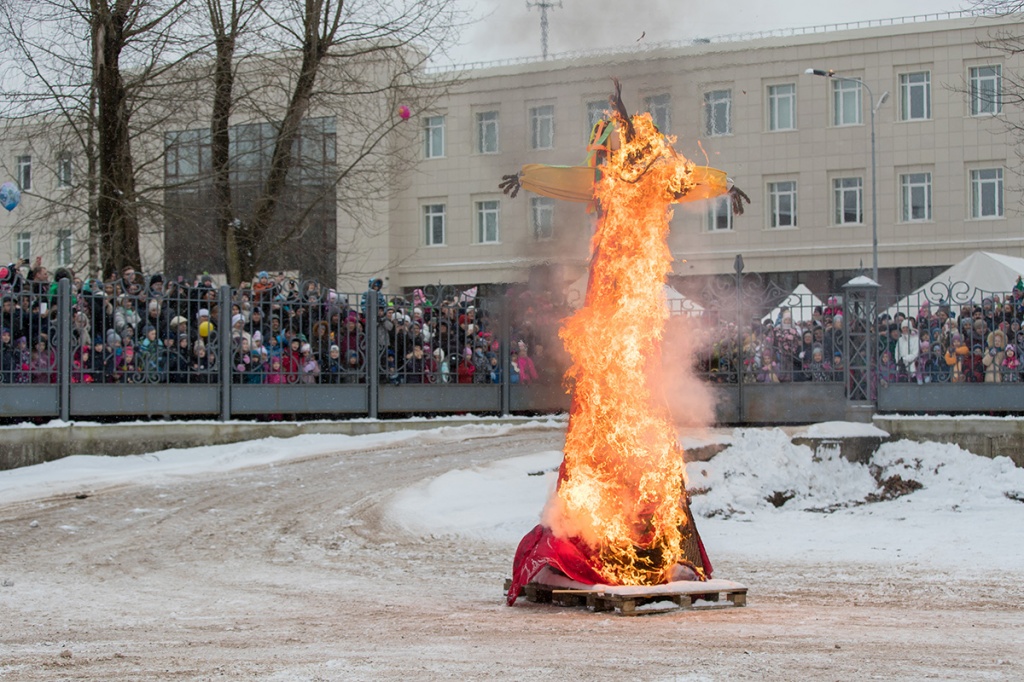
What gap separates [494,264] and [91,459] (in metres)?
6.08

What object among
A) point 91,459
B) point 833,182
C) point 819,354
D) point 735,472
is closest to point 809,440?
point 735,472

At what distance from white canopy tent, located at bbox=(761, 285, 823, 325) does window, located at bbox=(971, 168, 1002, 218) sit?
21.3 m

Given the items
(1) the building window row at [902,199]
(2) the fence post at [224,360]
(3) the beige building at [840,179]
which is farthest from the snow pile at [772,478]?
(1) the building window row at [902,199]

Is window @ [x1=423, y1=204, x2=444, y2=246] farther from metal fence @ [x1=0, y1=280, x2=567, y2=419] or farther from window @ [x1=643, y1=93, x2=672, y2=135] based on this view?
window @ [x1=643, y1=93, x2=672, y2=135]

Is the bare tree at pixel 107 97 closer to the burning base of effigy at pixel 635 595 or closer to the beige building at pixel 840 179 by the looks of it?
the beige building at pixel 840 179

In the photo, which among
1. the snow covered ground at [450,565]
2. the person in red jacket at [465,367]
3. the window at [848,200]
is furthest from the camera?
the window at [848,200]

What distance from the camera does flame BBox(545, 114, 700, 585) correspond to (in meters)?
9.38

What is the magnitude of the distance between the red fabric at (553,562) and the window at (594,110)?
3.43m

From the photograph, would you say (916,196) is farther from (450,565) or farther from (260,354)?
(450,565)

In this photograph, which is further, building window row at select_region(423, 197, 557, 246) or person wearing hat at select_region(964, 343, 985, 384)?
person wearing hat at select_region(964, 343, 985, 384)

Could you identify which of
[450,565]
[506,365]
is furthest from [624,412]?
[506,365]

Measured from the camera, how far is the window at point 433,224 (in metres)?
34.6

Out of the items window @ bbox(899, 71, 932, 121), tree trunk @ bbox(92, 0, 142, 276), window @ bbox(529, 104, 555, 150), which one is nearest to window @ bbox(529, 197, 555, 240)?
window @ bbox(529, 104, 555, 150)

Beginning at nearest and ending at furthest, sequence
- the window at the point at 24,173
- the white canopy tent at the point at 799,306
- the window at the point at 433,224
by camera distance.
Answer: the white canopy tent at the point at 799,306 < the window at the point at 24,173 < the window at the point at 433,224
